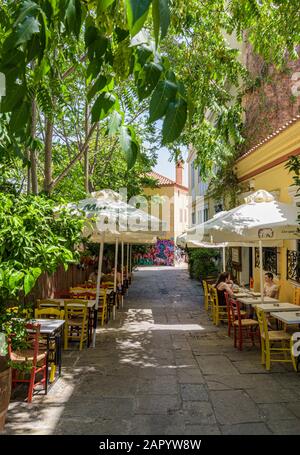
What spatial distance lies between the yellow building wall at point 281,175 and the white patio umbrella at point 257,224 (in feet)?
6.16

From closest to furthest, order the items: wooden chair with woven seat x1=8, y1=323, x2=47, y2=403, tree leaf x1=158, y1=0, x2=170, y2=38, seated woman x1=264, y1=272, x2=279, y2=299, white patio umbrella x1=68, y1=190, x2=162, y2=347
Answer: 1. tree leaf x1=158, y1=0, x2=170, y2=38
2. wooden chair with woven seat x1=8, y1=323, x2=47, y2=403
3. white patio umbrella x1=68, y1=190, x2=162, y2=347
4. seated woman x1=264, y1=272, x2=279, y2=299

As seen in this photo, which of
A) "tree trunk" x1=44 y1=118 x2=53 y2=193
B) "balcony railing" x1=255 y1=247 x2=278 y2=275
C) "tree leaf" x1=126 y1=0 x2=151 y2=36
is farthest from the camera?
"balcony railing" x1=255 y1=247 x2=278 y2=275

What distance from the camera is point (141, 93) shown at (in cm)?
180

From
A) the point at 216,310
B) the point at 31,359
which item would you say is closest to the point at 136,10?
the point at 31,359

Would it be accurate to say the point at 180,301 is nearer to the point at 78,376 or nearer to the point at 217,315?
the point at 217,315

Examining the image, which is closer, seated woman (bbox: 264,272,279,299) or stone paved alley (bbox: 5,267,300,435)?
stone paved alley (bbox: 5,267,300,435)

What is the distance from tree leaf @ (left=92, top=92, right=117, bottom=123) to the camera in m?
1.84

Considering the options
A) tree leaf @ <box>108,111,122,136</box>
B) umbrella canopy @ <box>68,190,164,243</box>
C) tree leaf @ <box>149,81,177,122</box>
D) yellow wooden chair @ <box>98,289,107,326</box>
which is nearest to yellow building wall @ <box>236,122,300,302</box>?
umbrella canopy @ <box>68,190,164,243</box>

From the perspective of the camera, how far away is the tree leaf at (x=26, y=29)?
1.54 metres

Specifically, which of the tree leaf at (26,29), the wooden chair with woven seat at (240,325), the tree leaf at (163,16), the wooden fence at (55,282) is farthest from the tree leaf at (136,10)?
the wooden chair with woven seat at (240,325)

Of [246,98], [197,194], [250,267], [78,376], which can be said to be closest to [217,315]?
[78,376]

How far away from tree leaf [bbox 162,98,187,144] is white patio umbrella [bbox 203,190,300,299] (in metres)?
6.15

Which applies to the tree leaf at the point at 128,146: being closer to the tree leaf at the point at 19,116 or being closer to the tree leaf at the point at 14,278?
the tree leaf at the point at 19,116

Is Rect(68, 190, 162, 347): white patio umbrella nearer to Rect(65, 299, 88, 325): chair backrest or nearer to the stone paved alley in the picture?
Rect(65, 299, 88, 325): chair backrest
